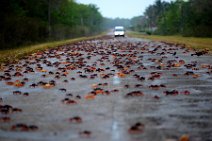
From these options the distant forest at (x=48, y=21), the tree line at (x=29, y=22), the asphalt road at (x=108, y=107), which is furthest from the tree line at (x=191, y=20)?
the asphalt road at (x=108, y=107)

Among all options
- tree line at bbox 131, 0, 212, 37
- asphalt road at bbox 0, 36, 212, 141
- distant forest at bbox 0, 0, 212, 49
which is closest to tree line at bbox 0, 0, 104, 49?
distant forest at bbox 0, 0, 212, 49

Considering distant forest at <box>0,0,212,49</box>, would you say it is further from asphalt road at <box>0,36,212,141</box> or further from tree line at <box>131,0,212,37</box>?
asphalt road at <box>0,36,212,141</box>

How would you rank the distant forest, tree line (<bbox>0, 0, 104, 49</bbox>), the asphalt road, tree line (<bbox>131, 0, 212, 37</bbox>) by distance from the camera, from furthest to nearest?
tree line (<bbox>131, 0, 212, 37</bbox>) → the distant forest → tree line (<bbox>0, 0, 104, 49</bbox>) → the asphalt road

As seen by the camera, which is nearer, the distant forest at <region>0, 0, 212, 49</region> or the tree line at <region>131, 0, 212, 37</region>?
the distant forest at <region>0, 0, 212, 49</region>

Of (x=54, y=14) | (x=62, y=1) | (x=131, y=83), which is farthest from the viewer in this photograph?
(x=54, y=14)

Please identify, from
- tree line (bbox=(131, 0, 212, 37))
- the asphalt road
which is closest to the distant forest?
tree line (bbox=(131, 0, 212, 37))

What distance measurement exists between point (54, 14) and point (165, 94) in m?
71.7

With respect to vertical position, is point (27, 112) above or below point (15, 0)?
below

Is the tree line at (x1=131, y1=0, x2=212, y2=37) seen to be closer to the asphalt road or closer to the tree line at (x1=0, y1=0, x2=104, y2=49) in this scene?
the tree line at (x1=0, y1=0, x2=104, y2=49)

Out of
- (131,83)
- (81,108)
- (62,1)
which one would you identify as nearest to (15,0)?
(62,1)

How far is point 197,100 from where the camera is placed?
9.84m

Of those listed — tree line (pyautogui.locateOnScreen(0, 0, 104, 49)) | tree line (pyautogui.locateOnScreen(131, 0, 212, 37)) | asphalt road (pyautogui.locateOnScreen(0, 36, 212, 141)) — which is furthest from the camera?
tree line (pyautogui.locateOnScreen(131, 0, 212, 37))

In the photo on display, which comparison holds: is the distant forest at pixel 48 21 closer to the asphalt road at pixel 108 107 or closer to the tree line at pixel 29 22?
the tree line at pixel 29 22

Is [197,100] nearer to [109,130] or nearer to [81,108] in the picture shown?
[81,108]
